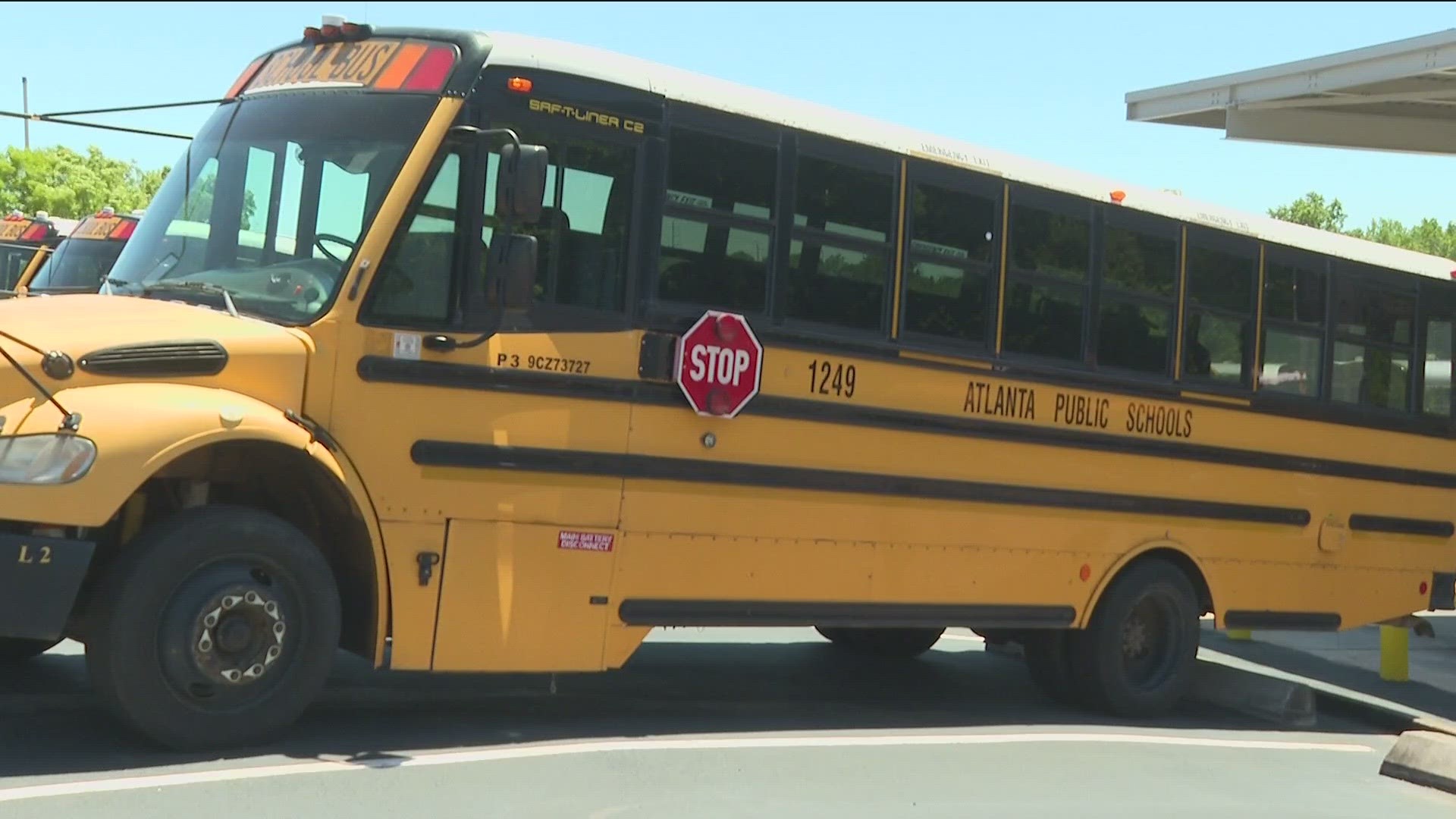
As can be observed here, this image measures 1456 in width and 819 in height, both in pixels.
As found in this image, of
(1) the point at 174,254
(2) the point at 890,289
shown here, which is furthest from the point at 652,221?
(1) the point at 174,254

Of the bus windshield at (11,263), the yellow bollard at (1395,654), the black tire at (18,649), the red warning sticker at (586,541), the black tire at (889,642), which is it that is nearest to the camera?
the red warning sticker at (586,541)

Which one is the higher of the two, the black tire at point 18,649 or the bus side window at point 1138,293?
the bus side window at point 1138,293

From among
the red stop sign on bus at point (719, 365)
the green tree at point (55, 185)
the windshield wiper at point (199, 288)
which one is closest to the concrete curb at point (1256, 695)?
the red stop sign on bus at point (719, 365)

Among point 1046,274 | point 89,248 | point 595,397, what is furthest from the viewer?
point 89,248

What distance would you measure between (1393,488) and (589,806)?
7.07m

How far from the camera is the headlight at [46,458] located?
19.0 feet

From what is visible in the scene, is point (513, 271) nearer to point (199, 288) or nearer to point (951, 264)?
point (199, 288)

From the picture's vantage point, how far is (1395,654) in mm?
11938

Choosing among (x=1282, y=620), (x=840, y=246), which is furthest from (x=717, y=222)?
(x=1282, y=620)

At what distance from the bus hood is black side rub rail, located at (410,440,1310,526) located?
68cm

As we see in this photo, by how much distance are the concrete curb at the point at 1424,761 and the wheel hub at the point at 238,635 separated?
5.34 m

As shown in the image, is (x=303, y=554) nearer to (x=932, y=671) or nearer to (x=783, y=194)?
(x=783, y=194)

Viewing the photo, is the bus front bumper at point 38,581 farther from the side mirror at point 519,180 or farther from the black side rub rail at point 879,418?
the side mirror at point 519,180

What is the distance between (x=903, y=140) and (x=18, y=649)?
193 inches
